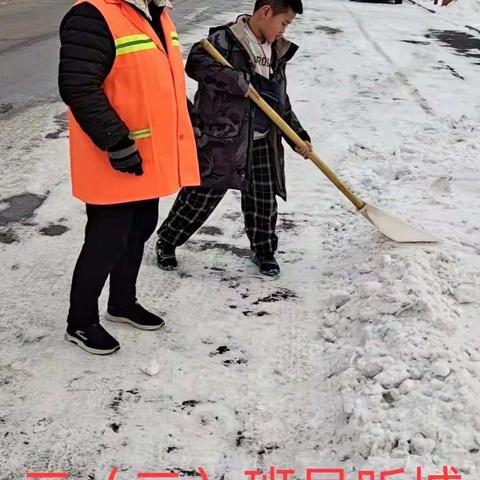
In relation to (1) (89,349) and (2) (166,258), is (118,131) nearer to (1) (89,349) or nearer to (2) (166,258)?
(1) (89,349)

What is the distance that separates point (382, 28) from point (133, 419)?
13.2m

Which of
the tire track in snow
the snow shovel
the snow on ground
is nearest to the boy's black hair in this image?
the snow shovel

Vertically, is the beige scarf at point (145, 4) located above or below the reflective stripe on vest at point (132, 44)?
above

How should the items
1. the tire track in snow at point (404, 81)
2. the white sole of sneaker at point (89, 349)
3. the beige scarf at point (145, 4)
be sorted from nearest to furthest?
the beige scarf at point (145, 4), the white sole of sneaker at point (89, 349), the tire track in snow at point (404, 81)

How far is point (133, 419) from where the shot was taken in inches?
101

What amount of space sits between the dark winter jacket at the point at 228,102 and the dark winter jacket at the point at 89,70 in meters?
0.90

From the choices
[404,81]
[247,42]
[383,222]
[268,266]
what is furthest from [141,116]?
[404,81]

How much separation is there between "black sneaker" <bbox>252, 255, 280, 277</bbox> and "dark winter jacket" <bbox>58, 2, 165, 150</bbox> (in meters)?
1.58

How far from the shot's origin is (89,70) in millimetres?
2322

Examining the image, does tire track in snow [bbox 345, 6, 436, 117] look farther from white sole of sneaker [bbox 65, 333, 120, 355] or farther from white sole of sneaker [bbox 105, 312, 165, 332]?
white sole of sneaker [bbox 65, 333, 120, 355]

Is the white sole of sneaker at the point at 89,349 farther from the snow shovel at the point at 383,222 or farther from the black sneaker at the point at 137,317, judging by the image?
the snow shovel at the point at 383,222

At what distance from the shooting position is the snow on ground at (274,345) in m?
2.41

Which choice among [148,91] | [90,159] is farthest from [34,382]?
[148,91]

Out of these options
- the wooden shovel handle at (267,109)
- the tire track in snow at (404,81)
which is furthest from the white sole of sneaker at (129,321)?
the tire track in snow at (404,81)
